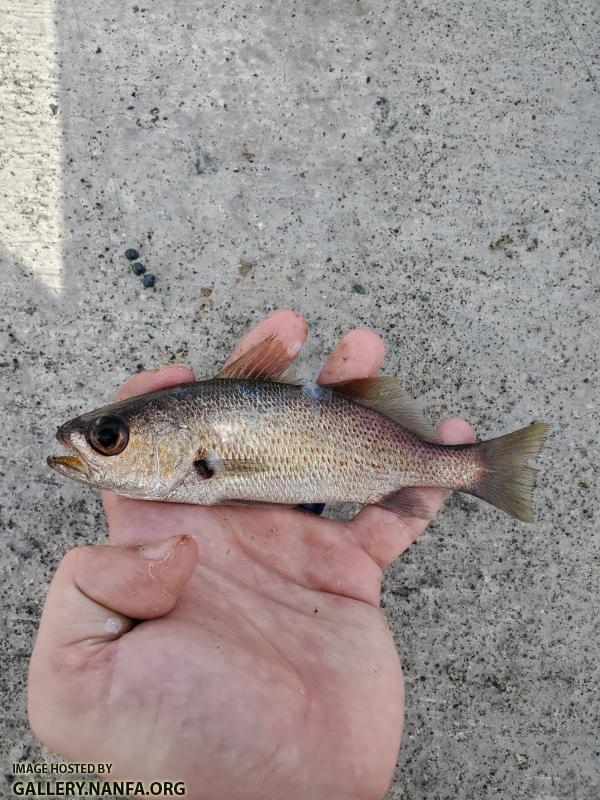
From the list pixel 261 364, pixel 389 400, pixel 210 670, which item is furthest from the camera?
pixel 389 400

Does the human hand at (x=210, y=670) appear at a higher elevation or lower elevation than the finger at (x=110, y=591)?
lower

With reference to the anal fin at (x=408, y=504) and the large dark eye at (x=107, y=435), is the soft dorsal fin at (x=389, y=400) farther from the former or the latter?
the large dark eye at (x=107, y=435)

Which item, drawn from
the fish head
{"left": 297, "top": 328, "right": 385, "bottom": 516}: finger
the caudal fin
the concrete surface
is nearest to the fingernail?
the fish head

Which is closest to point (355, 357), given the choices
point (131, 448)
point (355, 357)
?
point (355, 357)

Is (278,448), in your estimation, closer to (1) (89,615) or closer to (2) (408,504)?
(2) (408,504)

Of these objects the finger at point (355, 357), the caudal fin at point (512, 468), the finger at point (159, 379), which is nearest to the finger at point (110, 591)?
the finger at point (159, 379)

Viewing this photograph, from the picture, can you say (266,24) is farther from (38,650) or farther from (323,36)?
(38,650)

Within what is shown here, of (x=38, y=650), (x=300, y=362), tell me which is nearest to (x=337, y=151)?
(x=300, y=362)
